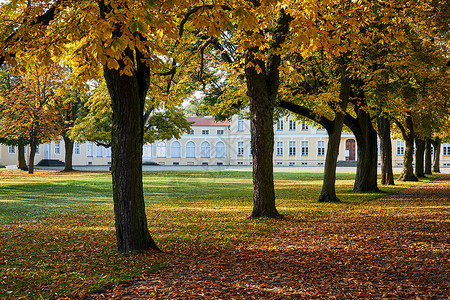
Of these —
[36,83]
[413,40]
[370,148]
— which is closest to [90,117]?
[36,83]

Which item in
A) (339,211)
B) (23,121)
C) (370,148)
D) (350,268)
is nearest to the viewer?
(350,268)

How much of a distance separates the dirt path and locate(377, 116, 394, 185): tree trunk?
15684 millimetres

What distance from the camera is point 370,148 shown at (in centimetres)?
2073

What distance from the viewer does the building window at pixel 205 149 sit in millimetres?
72844

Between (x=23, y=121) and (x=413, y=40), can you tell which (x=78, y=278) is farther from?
(x=23, y=121)

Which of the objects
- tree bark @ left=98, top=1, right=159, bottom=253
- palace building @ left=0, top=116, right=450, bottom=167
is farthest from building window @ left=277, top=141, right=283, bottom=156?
tree bark @ left=98, top=1, right=159, bottom=253

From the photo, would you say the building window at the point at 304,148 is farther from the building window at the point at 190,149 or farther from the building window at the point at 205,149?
the building window at the point at 190,149

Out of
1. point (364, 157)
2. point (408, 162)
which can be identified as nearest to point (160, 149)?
point (408, 162)

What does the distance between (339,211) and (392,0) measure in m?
5.60

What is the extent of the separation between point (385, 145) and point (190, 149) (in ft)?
166

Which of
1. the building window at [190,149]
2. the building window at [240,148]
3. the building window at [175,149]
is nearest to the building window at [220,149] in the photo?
the building window at [240,148]

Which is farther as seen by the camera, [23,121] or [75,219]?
[23,121]

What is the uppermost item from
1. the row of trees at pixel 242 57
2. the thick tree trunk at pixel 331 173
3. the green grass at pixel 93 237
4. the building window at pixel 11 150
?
the row of trees at pixel 242 57

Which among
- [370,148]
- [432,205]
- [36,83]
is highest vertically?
[36,83]
